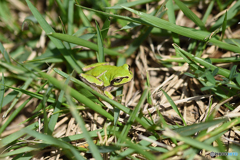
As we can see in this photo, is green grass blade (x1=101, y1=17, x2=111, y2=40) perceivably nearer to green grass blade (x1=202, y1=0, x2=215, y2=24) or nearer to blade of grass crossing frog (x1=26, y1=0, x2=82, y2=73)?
blade of grass crossing frog (x1=26, y1=0, x2=82, y2=73)

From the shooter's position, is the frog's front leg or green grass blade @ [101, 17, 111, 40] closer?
green grass blade @ [101, 17, 111, 40]

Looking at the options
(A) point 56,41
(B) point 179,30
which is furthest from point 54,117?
(B) point 179,30

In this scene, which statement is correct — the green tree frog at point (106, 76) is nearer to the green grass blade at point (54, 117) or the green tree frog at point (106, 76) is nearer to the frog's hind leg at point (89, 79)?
the frog's hind leg at point (89, 79)

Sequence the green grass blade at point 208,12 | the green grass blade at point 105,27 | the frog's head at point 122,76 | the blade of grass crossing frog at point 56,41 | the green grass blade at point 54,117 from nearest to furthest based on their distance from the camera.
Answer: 1. the green grass blade at point 54,117
2. the blade of grass crossing frog at point 56,41
3. the green grass blade at point 105,27
4. the frog's head at point 122,76
5. the green grass blade at point 208,12

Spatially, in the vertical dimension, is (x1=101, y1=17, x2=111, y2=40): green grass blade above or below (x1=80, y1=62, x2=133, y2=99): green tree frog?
above

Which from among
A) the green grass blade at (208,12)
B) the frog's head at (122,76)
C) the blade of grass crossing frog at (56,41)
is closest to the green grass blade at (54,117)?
the blade of grass crossing frog at (56,41)

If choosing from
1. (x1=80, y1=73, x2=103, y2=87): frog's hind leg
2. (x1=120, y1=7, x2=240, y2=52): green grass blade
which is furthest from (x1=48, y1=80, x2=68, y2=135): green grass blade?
(x1=120, y1=7, x2=240, y2=52): green grass blade

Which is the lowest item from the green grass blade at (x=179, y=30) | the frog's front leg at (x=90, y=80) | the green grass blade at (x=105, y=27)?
the frog's front leg at (x=90, y=80)

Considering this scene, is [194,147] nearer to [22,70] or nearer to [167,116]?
[167,116]

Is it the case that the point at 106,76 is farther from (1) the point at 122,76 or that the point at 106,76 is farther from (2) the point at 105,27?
(2) the point at 105,27
